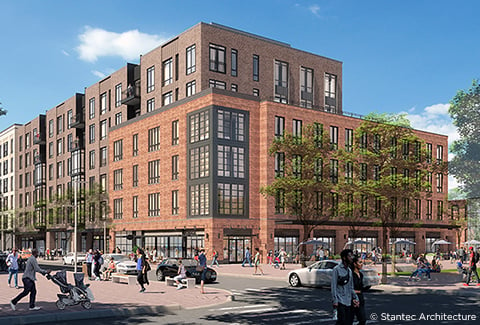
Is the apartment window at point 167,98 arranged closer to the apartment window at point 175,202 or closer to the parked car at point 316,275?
the apartment window at point 175,202

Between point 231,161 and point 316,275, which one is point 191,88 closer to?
point 231,161

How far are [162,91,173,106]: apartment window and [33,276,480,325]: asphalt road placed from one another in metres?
42.9

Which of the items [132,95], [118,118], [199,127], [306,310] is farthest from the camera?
[118,118]

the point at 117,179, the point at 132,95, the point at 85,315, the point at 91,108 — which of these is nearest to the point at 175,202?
the point at 117,179

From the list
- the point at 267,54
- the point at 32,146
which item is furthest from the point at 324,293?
the point at 32,146

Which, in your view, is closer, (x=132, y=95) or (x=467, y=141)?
(x=132, y=95)

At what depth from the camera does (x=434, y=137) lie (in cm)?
7475

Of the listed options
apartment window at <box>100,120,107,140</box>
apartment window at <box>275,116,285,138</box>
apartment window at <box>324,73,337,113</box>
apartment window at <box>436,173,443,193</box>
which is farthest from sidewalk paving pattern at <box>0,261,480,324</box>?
apartment window at <box>100,120,107,140</box>

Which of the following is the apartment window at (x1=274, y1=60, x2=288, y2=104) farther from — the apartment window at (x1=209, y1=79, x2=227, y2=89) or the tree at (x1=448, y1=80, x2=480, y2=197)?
the tree at (x1=448, y1=80, x2=480, y2=197)

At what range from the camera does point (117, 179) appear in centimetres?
7150

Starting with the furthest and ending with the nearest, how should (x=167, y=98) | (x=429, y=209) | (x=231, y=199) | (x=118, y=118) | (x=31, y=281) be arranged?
(x=118, y=118)
(x=429, y=209)
(x=167, y=98)
(x=231, y=199)
(x=31, y=281)

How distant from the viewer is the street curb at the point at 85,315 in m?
15.3

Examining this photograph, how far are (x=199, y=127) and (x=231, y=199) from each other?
7.85 metres

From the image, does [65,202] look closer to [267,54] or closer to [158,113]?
[158,113]
